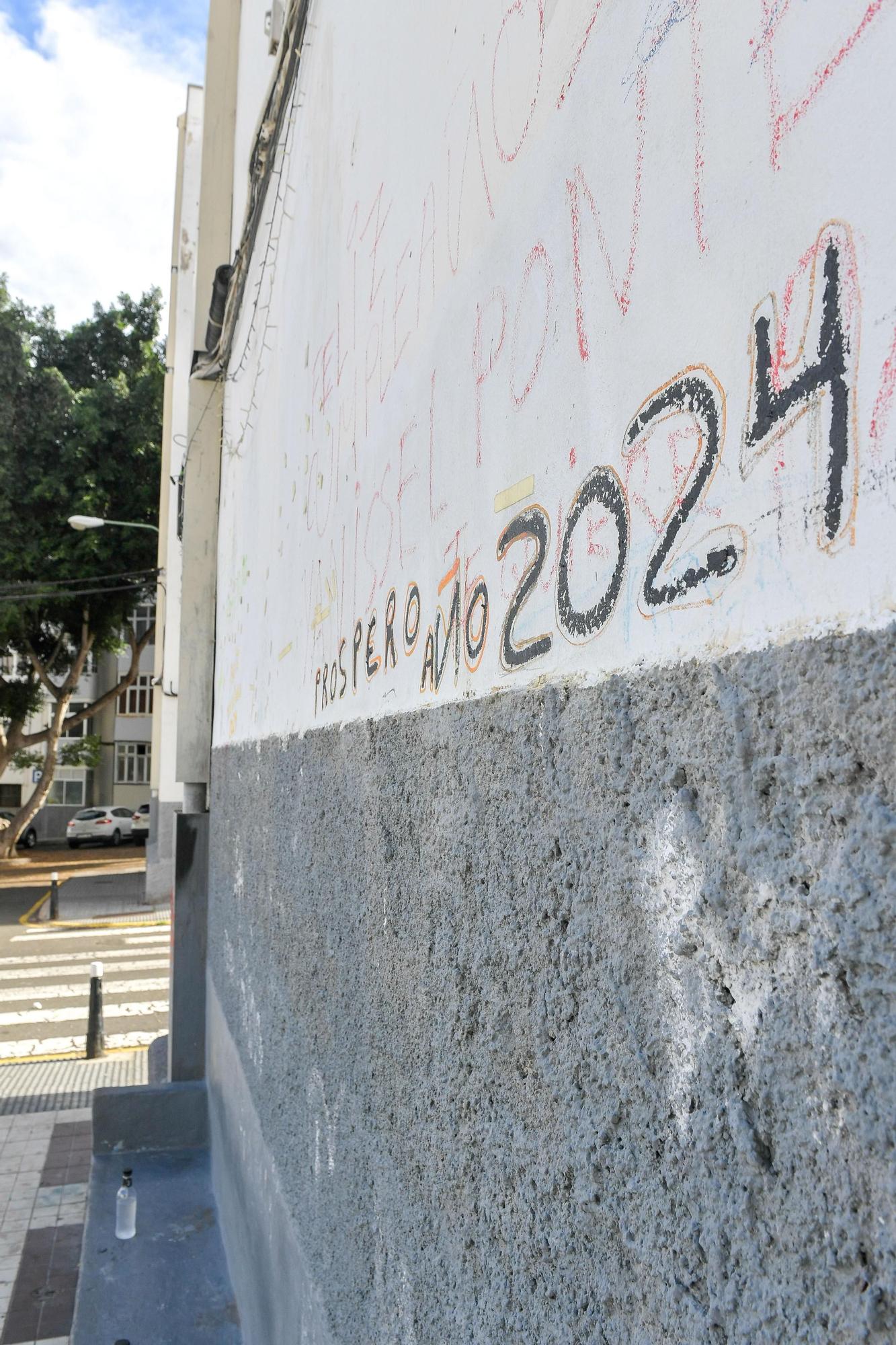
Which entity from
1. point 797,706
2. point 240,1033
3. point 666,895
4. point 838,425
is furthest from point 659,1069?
point 240,1033

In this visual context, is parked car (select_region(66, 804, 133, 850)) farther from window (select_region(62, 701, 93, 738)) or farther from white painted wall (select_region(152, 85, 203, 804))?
white painted wall (select_region(152, 85, 203, 804))

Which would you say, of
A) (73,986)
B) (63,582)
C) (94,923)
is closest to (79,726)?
(63,582)

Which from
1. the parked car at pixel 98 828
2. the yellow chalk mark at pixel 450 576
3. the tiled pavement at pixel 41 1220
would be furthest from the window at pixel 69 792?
the yellow chalk mark at pixel 450 576

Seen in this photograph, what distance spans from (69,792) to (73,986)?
28.9 m

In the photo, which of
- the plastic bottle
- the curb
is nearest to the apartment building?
the curb

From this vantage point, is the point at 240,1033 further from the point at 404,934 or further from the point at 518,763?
the point at 518,763

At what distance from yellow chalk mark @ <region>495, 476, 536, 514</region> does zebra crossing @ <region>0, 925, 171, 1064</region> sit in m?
10.1

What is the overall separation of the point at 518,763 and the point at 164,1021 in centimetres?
1088

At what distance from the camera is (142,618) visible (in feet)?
115

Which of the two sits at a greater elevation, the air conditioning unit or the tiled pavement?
the air conditioning unit

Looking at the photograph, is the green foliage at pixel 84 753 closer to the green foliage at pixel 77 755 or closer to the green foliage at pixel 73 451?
the green foliage at pixel 77 755

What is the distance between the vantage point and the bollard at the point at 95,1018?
32.0 feet

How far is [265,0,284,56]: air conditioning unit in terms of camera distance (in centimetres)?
489

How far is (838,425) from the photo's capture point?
763 mm
